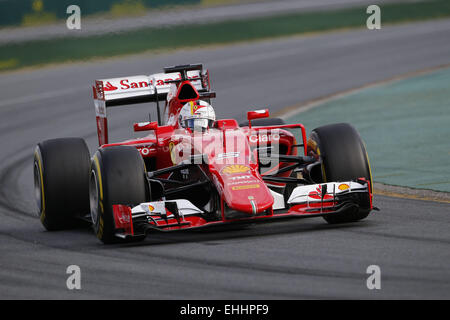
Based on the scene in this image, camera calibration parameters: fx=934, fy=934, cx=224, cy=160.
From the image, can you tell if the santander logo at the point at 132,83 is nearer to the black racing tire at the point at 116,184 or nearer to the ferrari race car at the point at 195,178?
the ferrari race car at the point at 195,178

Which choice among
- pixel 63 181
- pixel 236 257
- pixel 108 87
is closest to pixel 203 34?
pixel 108 87

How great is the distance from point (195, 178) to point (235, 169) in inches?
37.3

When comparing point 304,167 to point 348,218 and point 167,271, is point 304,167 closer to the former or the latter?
point 348,218

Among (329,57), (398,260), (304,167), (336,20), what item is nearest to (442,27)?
(336,20)

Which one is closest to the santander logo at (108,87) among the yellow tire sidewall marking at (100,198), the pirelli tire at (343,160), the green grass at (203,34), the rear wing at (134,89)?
the rear wing at (134,89)

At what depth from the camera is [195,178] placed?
10016mm

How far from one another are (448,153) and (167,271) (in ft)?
22.9

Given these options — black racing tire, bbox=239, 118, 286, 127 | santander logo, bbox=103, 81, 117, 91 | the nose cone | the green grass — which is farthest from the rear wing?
the green grass

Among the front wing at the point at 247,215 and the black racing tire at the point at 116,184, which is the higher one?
the black racing tire at the point at 116,184

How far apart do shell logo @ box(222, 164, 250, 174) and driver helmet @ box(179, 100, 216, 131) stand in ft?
4.43

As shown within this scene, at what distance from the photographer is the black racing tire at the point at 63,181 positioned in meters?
10.4

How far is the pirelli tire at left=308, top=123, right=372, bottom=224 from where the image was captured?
9570 millimetres

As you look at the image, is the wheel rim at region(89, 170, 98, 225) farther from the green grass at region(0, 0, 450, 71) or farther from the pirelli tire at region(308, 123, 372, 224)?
the green grass at region(0, 0, 450, 71)

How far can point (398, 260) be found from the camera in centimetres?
765
